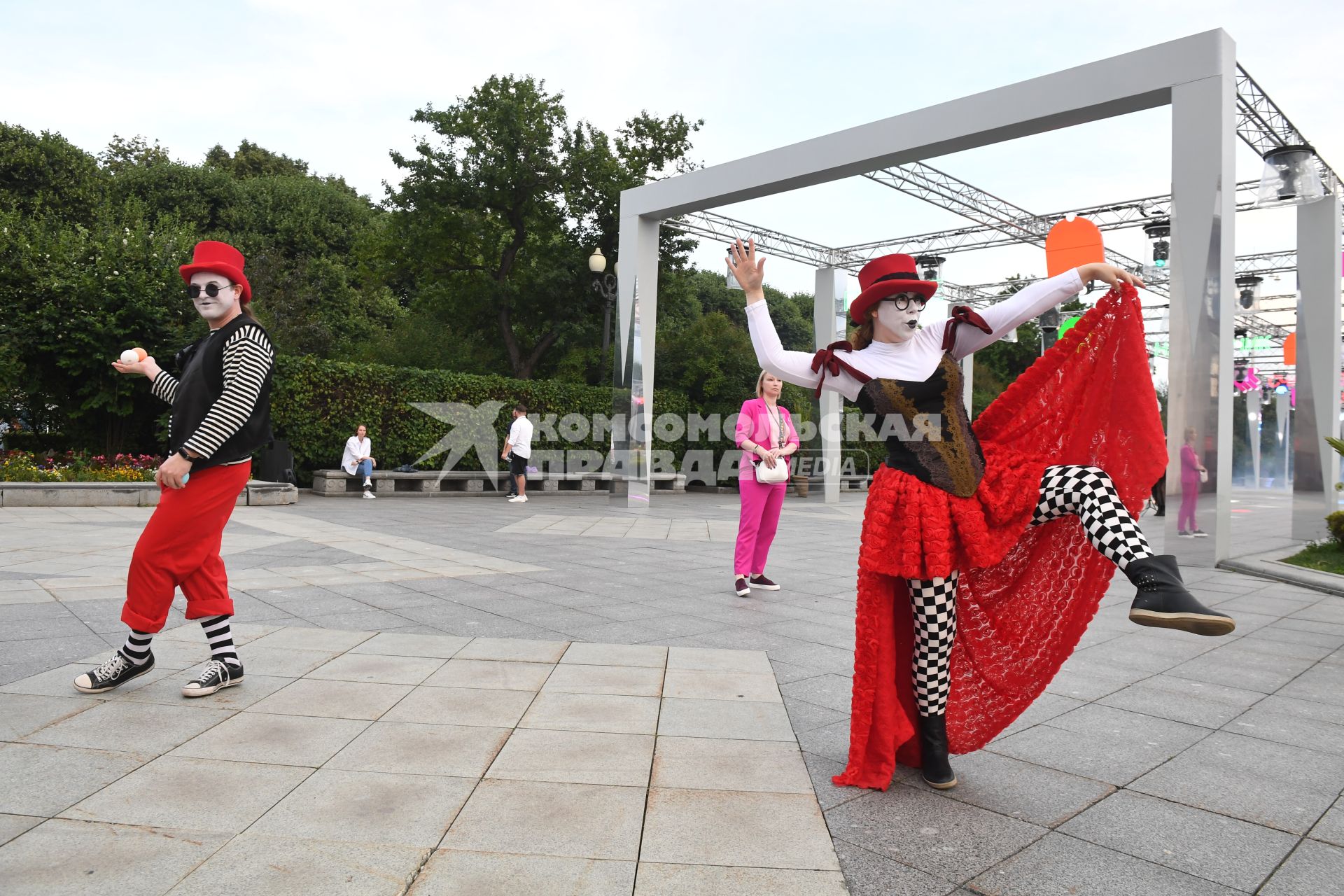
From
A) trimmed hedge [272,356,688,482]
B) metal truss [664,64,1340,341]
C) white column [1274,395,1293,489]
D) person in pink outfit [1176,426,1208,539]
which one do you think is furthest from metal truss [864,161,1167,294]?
white column [1274,395,1293,489]

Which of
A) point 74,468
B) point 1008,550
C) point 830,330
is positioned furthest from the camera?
point 830,330

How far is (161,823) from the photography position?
241 centimetres

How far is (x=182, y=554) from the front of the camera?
3592 mm

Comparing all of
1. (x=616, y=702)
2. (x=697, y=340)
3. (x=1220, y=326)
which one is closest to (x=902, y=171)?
(x=1220, y=326)

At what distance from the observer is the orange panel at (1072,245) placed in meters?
12.3

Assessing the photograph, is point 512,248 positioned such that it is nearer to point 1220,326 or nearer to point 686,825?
point 1220,326

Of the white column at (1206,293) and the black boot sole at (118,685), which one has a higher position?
the white column at (1206,293)

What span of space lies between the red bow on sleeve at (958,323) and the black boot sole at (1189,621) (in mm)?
1178

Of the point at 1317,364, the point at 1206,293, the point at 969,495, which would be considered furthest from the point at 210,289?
the point at 1317,364

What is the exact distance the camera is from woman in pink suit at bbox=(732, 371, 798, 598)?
6.79 meters

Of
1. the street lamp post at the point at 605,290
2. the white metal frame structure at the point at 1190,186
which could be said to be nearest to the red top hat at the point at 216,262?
the white metal frame structure at the point at 1190,186

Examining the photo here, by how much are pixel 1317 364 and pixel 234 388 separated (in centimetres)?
1376

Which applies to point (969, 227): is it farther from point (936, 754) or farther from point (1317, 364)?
point (936, 754)

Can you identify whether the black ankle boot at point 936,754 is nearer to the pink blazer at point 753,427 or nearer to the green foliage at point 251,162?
the pink blazer at point 753,427
